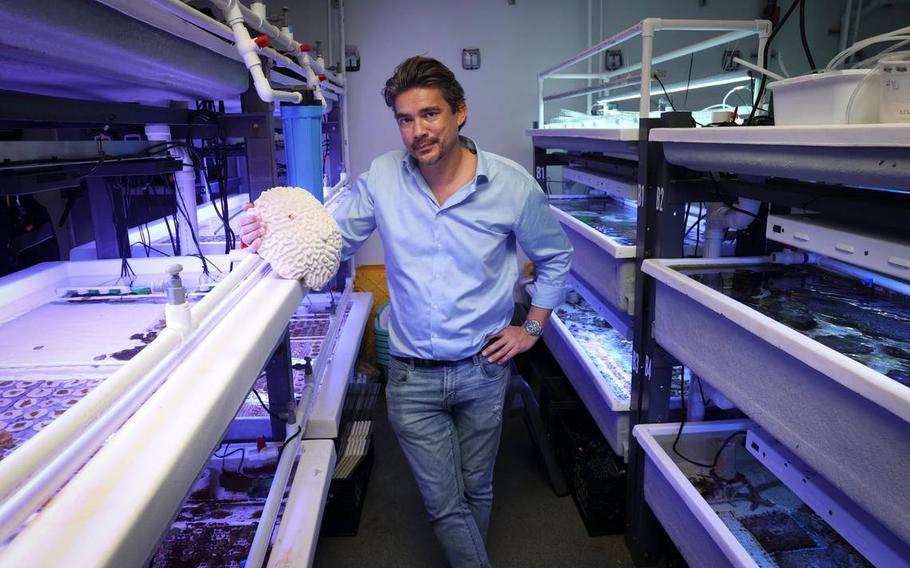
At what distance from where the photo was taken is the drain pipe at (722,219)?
1.69 meters

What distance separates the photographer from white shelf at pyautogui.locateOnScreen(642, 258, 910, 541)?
2.96 ft

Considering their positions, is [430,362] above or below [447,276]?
below

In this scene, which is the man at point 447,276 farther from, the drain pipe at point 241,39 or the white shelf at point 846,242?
the white shelf at point 846,242

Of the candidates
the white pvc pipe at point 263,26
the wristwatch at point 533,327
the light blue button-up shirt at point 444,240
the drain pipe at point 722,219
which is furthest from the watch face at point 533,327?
the white pvc pipe at point 263,26

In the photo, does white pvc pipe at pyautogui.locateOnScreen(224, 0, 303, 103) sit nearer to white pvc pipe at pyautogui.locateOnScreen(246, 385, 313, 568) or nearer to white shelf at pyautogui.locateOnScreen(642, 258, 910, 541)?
white pvc pipe at pyautogui.locateOnScreen(246, 385, 313, 568)

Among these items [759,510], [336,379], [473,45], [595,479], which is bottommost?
[595,479]

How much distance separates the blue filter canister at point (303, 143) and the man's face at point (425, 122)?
283 mm

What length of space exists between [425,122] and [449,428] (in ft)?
2.65

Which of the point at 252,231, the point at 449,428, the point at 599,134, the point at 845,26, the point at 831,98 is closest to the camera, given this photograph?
the point at 831,98

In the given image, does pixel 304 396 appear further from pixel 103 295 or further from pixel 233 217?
pixel 233 217

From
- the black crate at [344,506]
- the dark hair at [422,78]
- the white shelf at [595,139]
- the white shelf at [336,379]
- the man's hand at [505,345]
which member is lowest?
the black crate at [344,506]

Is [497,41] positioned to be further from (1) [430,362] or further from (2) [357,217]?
(1) [430,362]

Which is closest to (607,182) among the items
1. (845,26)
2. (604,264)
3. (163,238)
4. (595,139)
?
(595,139)

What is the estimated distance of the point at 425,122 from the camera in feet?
4.84
